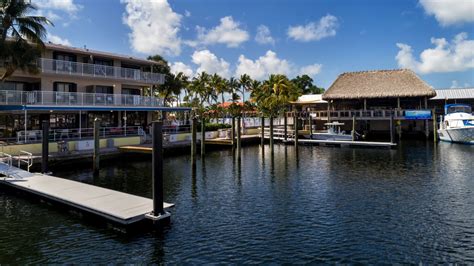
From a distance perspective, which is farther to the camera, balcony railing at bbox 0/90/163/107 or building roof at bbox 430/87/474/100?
building roof at bbox 430/87/474/100

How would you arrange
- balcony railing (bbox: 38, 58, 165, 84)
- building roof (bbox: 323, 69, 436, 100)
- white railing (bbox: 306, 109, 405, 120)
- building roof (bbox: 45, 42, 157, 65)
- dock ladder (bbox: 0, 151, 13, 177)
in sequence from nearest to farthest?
dock ladder (bbox: 0, 151, 13, 177), balcony railing (bbox: 38, 58, 165, 84), building roof (bbox: 45, 42, 157, 65), white railing (bbox: 306, 109, 405, 120), building roof (bbox: 323, 69, 436, 100)

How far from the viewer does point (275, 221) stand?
1303cm

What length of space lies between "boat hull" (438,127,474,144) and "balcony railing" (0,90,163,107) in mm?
35134

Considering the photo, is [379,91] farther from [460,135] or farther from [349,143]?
[349,143]

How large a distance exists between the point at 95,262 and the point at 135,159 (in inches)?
773

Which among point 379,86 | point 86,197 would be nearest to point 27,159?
point 86,197

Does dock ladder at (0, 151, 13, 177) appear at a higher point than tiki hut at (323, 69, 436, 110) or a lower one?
lower

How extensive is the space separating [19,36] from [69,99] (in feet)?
19.9

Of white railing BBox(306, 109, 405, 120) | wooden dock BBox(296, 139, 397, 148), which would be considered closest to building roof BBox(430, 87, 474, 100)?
white railing BBox(306, 109, 405, 120)

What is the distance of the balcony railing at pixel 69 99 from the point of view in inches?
1056

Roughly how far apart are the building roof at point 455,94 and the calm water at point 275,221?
105ft

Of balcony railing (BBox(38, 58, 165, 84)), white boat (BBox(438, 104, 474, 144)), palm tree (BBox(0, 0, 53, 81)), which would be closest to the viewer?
palm tree (BBox(0, 0, 53, 81))

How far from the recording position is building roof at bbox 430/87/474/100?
164 ft

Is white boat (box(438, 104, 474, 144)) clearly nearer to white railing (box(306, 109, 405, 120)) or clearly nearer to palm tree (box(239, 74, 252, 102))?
white railing (box(306, 109, 405, 120))
